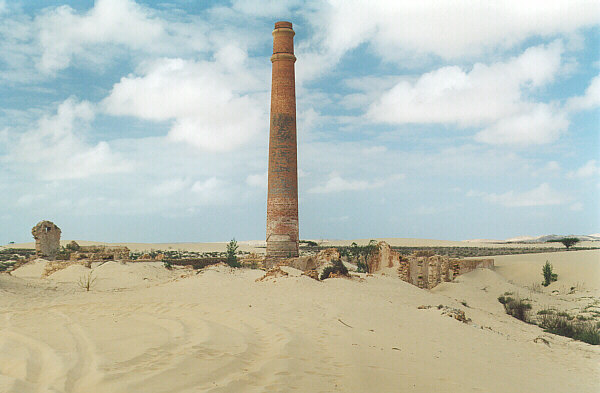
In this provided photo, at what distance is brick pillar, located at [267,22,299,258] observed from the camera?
2373 centimetres

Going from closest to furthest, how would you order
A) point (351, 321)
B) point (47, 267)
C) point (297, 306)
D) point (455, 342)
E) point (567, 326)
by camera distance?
1. point (455, 342)
2. point (351, 321)
3. point (297, 306)
4. point (567, 326)
5. point (47, 267)

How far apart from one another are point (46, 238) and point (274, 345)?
29.3 meters

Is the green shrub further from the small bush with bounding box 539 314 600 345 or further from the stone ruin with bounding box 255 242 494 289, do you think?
the small bush with bounding box 539 314 600 345

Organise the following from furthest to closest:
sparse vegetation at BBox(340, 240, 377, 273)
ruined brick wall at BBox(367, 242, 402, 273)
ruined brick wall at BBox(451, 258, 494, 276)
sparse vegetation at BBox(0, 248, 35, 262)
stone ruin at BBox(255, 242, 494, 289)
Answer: sparse vegetation at BBox(0, 248, 35, 262) < sparse vegetation at BBox(340, 240, 377, 273) < ruined brick wall at BBox(367, 242, 402, 273) < ruined brick wall at BBox(451, 258, 494, 276) < stone ruin at BBox(255, 242, 494, 289)

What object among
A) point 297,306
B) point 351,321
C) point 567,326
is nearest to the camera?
point 351,321

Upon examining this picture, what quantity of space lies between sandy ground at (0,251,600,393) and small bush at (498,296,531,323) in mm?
1986

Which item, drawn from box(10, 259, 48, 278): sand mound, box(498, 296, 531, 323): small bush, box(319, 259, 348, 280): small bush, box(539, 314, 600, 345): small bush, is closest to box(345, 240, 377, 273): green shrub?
box(319, 259, 348, 280): small bush

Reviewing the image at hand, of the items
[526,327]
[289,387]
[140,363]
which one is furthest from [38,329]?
[526,327]

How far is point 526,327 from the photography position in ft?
42.9

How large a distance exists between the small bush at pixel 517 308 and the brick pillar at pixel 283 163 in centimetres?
1074

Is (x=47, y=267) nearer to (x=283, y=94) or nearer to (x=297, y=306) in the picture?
(x=283, y=94)

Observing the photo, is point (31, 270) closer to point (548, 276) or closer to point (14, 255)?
point (14, 255)

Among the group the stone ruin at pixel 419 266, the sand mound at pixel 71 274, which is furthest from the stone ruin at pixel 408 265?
the sand mound at pixel 71 274

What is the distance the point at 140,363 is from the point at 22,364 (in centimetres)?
120
